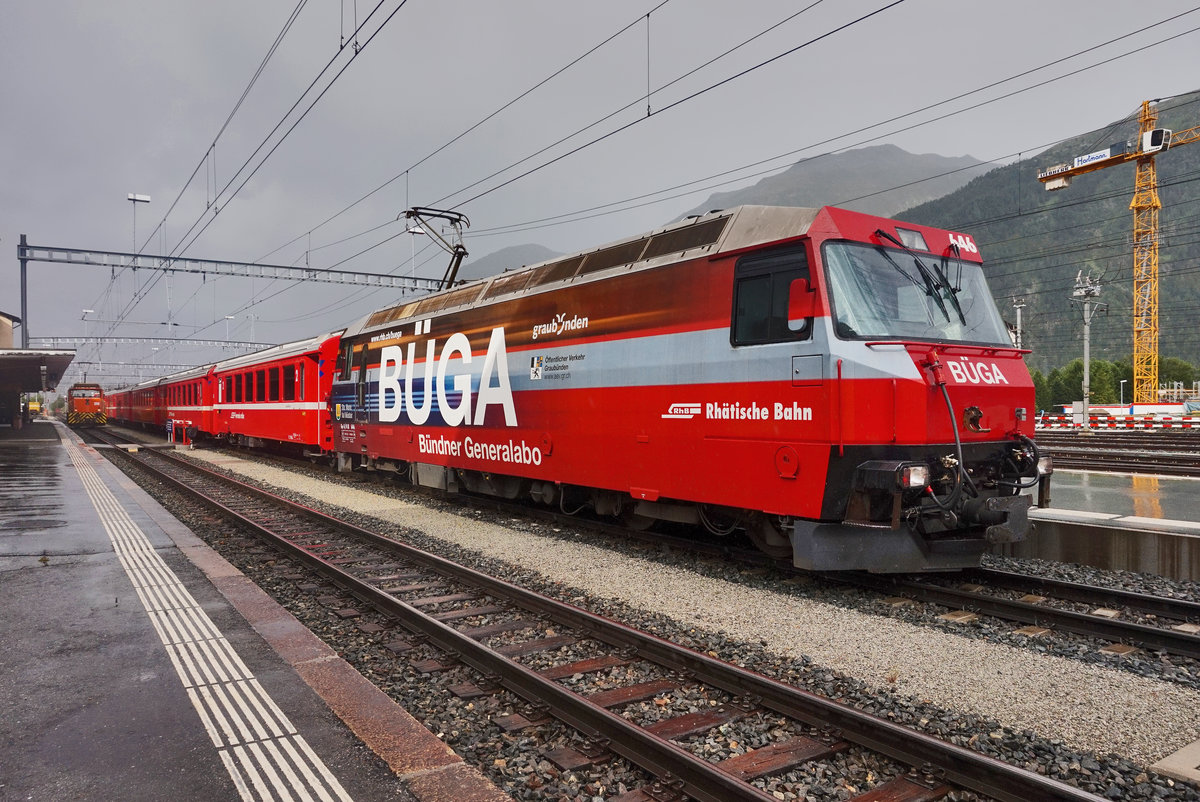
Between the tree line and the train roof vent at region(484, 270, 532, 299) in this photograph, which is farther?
Result: the tree line

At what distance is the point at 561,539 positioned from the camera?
9906mm

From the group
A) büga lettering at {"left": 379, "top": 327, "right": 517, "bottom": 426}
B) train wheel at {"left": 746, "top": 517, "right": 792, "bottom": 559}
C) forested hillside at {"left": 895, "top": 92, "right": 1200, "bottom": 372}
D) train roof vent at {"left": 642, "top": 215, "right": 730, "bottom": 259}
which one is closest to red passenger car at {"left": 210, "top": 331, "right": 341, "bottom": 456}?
büga lettering at {"left": 379, "top": 327, "right": 517, "bottom": 426}

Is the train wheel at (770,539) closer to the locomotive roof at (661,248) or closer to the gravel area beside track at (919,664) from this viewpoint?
the gravel area beside track at (919,664)

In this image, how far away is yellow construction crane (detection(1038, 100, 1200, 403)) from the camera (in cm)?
4225

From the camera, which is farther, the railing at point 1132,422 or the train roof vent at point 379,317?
the railing at point 1132,422

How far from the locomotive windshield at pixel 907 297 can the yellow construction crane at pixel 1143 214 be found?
41103mm

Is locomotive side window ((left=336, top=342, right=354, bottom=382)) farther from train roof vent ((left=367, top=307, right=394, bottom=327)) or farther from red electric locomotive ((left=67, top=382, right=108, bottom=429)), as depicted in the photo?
red electric locomotive ((left=67, top=382, right=108, bottom=429))

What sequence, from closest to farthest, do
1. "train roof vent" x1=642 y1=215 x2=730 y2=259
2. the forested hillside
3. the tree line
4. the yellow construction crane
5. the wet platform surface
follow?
1. "train roof vent" x1=642 y1=215 x2=730 y2=259
2. the wet platform surface
3. the yellow construction crane
4. the tree line
5. the forested hillside

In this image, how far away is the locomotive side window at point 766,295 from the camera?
6.70 meters

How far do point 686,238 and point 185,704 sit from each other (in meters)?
6.20

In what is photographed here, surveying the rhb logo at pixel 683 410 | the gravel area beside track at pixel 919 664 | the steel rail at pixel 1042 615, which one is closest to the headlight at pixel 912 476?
the gravel area beside track at pixel 919 664

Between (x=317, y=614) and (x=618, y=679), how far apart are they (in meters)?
3.25

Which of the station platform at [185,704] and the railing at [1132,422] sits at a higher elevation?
the railing at [1132,422]

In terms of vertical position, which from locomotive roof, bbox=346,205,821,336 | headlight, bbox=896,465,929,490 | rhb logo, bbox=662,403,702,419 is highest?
locomotive roof, bbox=346,205,821,336
